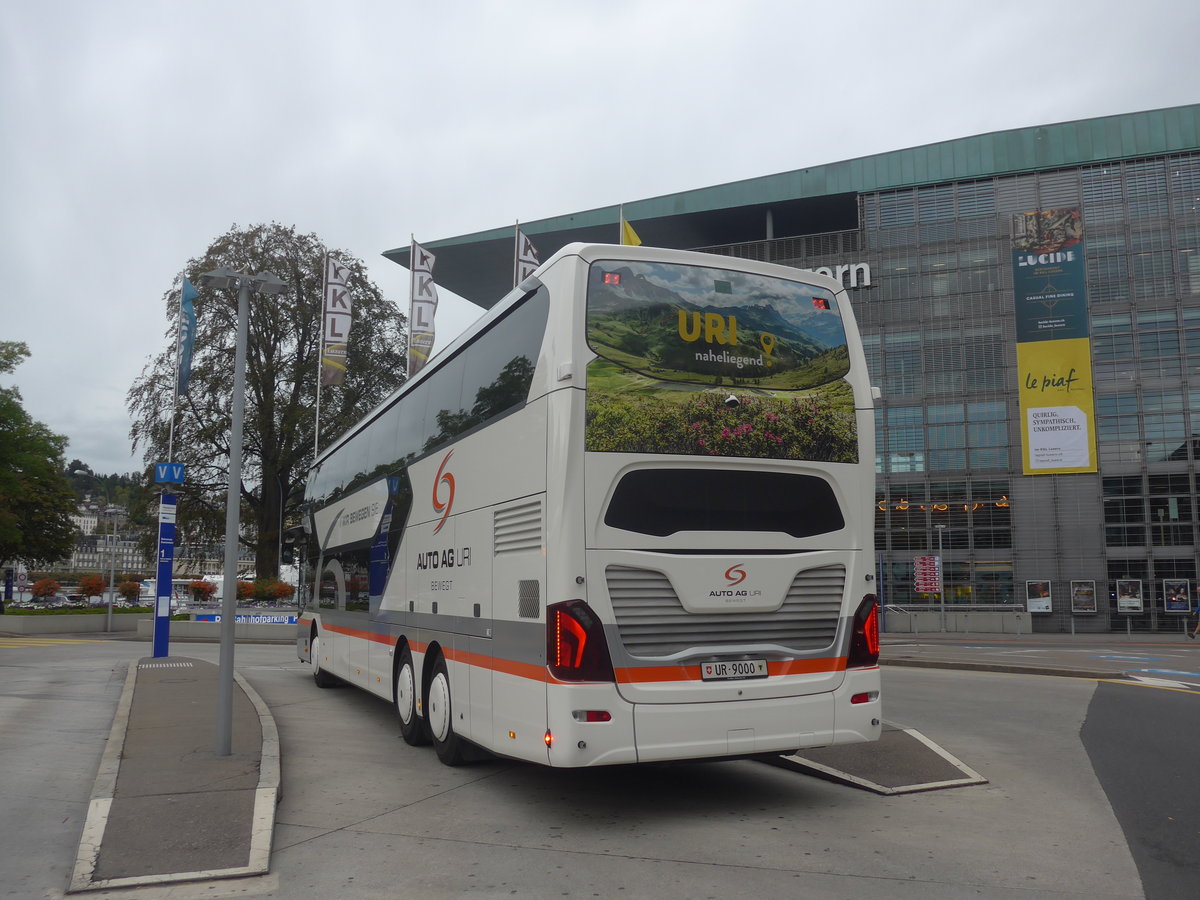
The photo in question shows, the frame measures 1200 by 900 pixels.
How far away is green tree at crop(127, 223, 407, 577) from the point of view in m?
39.4

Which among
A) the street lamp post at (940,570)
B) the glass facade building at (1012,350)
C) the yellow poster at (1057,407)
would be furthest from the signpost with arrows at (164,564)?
the yellow poster at (1057,407)

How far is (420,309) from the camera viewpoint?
97.8ft

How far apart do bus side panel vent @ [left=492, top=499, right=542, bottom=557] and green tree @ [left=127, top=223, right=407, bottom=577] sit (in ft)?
107

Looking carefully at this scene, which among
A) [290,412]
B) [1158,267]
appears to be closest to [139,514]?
[290,412]

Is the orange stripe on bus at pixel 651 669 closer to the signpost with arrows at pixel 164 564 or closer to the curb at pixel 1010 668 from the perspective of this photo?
the curb at pixel 1010 668

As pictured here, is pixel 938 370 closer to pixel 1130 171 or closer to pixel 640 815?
pixel 1130 171

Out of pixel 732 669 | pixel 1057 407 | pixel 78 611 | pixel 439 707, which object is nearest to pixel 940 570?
pixel 1057 407

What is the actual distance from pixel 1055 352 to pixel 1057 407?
289cm

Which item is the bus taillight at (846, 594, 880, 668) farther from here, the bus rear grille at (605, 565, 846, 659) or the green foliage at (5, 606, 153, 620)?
the green foliage at (5, 606, 153, 620)

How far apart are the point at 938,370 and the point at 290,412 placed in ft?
116

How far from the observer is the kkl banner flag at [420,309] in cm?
2936

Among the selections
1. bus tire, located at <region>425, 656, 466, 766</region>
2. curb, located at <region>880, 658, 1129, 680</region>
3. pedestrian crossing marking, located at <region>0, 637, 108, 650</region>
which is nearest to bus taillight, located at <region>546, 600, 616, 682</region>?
bus tire, located at <region>425, 656, 466, 766</region>

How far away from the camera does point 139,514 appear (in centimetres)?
3875

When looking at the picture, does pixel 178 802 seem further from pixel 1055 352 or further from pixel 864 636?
pixel 1055 352
